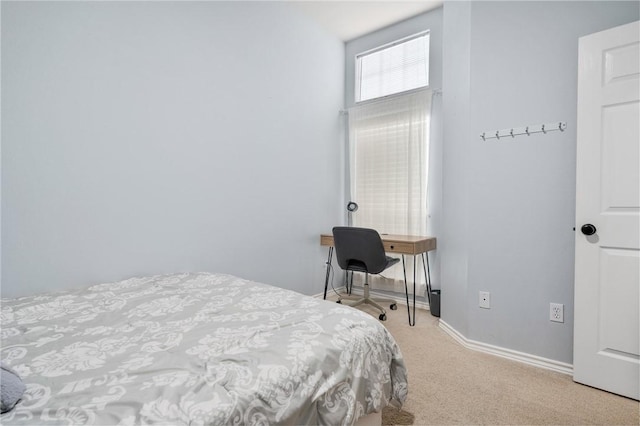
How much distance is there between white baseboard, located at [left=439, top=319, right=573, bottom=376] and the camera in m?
1.94

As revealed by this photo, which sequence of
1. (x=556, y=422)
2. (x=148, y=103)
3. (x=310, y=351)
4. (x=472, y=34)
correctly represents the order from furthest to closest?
1. (x=472, y=34)
2. (x=148, y=103)
3. (x=556, y=422)
4. (x=310, y=351)

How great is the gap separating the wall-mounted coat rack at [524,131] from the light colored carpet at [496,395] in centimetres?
148

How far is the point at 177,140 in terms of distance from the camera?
2137mm

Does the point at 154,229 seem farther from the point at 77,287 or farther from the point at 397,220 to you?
the point at 397,220

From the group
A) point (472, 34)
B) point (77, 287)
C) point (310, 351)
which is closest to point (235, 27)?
point (472, 34)

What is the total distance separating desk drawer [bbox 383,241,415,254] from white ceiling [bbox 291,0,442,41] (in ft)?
7.53

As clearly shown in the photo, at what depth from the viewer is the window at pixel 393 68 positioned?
329cm

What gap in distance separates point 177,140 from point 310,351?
1.76m

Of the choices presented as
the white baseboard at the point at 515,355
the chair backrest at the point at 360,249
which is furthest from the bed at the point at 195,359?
the chair backrest at the point at 360,249

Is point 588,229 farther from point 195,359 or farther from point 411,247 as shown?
point 195,359

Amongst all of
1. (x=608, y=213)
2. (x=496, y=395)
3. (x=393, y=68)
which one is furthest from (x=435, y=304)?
(x=393, y=68)

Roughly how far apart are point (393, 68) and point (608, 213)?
247 centimetres

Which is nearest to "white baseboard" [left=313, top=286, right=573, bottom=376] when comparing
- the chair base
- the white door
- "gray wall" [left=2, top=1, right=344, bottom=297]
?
the white door

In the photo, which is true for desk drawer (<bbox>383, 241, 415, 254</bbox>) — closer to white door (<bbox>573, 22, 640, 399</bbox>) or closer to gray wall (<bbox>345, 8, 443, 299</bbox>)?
gray wall (<bbox>345, 8, 443, 299</bbox>)
